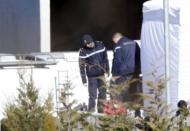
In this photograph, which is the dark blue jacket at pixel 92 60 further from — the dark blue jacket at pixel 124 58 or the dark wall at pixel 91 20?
the dark wall at pixel 91 20

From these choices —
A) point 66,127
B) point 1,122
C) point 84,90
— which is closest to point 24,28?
point 84,90

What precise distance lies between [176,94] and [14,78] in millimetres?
2849

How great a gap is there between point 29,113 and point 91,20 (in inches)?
749

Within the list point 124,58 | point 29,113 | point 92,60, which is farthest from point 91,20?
point 29,113

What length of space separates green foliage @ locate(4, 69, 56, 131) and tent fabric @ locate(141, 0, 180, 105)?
2.96m

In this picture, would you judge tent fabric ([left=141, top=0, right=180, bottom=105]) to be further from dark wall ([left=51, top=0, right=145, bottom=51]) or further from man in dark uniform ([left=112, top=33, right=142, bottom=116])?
dark wall ([left=51, top=0, right=145, bottom=51])

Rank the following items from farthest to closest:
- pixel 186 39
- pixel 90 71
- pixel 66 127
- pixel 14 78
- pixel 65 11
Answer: pixel 65 11 → pixel 90 71 → pixel 14 78 → pixel 186 39 → pixel 66 127

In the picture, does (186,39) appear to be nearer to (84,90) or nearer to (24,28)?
(84,90)

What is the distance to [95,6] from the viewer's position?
26.6m

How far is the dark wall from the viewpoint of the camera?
2539 centimetres

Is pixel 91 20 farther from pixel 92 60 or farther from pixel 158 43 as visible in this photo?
pixel 158 43

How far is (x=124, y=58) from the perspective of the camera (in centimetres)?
1211

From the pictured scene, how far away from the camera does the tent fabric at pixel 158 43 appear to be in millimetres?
10453

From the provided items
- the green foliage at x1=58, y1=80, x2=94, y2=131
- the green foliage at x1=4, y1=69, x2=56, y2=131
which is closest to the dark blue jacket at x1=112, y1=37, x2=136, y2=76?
the green foliage at x1=4, y1=69, x2=56, y2=131
